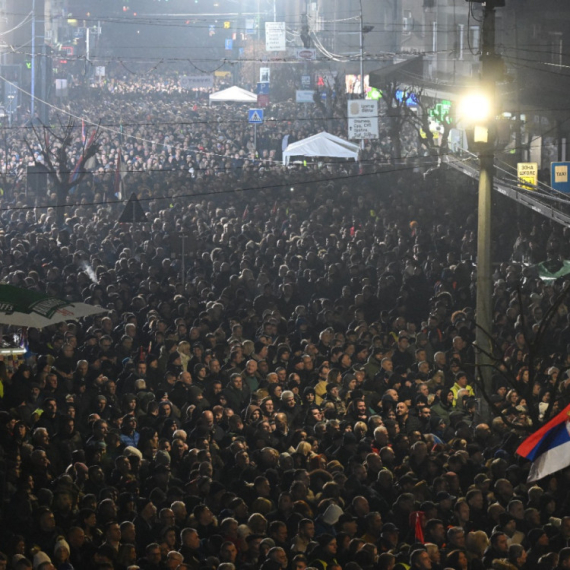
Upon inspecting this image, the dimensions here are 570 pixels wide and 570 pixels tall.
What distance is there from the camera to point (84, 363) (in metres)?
13.9

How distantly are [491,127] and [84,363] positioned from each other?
5574 millimetres

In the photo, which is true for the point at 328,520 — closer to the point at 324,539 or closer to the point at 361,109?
the point at 324,539

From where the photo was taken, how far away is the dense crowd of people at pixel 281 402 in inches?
388

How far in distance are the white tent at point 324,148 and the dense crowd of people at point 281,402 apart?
6995 mm

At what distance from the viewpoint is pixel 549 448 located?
10.6 m

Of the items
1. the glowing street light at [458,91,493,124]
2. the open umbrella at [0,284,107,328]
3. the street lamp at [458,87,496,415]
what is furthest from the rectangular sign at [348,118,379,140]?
the open umbrella at [0,284,107,328]

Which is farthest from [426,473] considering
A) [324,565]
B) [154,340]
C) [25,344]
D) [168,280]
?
[168,280]

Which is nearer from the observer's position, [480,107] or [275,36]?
[480,107]

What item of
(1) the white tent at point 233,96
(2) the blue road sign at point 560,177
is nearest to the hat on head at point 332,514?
(2) the blue road sign at point 560,177

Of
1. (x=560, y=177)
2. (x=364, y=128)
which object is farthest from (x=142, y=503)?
(x=364, y=128)

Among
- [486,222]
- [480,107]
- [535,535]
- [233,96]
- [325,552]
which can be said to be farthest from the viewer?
[233,96]

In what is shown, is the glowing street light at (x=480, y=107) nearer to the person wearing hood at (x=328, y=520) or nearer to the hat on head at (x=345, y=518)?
the person wearing hood at (x=328, y=520)

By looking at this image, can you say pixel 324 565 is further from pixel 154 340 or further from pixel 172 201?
pixel 172 201

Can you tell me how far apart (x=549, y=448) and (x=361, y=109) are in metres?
24.8
